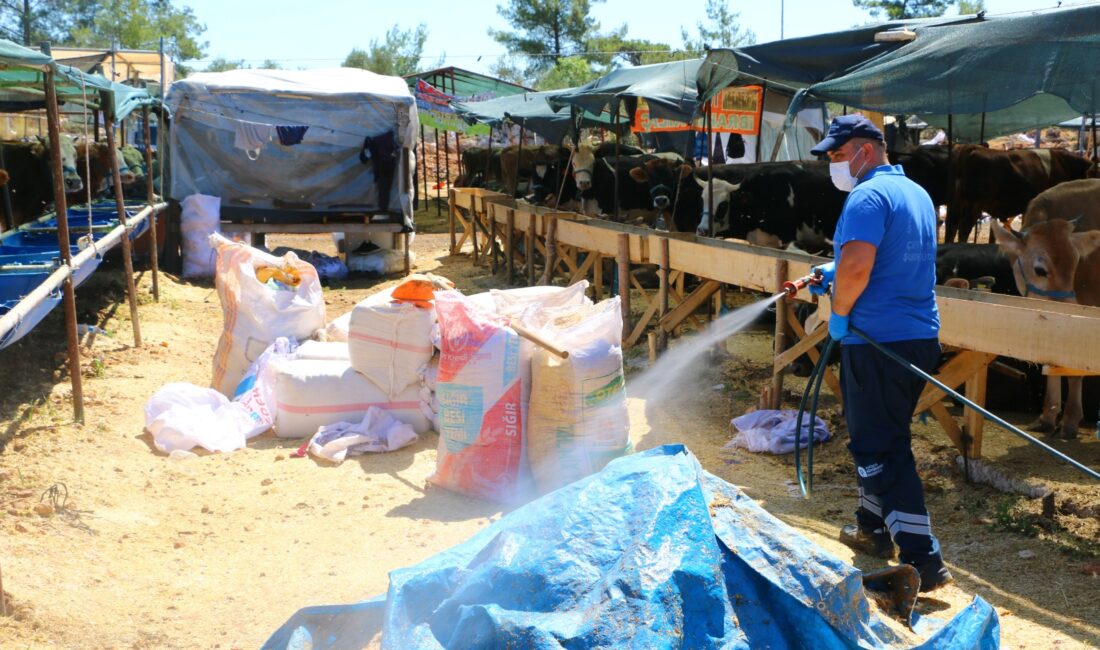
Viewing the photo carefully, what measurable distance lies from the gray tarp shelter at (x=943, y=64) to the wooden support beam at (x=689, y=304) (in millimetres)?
1626

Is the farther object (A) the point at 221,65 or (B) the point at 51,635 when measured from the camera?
(A) the point at 221,65

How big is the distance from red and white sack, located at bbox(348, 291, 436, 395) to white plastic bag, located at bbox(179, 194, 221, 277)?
8196 millimetres

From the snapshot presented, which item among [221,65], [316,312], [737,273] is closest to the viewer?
[737,273]

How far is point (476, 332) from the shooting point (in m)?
5.23

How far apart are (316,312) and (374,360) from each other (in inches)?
53.2

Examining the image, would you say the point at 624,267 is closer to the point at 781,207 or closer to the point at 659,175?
the point at 781,207

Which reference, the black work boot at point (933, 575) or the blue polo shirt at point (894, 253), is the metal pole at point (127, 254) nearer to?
the blue polo shirt at point (894, 253)

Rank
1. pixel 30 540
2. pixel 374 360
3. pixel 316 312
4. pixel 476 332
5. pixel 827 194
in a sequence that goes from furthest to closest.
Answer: pixel 827 194 → pixel 316 312 → pixel 374 360 → pixel 476 332 → pixel 30 540

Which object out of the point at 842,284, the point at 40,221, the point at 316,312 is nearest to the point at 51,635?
the point at 842,284

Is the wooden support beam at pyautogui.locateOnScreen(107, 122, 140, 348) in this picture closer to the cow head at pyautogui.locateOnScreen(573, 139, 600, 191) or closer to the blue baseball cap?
the blue baseball cap

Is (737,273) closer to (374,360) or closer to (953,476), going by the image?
(953,476)

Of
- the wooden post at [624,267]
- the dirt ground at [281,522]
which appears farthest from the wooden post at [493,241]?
the dirt ground at [281,522]

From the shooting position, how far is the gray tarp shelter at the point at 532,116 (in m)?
16.1

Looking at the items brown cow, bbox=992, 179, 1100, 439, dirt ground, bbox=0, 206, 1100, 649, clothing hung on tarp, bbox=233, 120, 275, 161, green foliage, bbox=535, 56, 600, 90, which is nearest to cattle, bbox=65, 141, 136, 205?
clothing hung on tarp, bbox=233, 120, 275, 161
